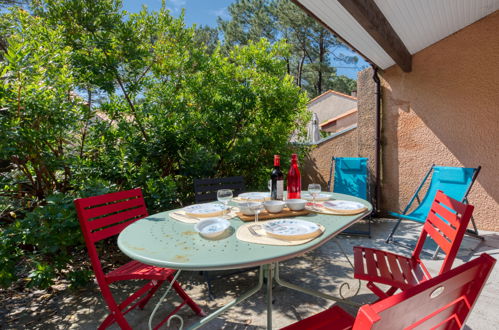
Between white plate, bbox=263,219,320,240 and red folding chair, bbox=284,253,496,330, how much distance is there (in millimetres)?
592

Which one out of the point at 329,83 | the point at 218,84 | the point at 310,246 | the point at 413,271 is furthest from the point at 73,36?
the point at 329,83

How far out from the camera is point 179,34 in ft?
13.3

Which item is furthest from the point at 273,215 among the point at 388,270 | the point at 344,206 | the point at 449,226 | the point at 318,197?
the point at 449,226

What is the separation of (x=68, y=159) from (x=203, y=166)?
135cm

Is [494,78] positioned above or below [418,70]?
below

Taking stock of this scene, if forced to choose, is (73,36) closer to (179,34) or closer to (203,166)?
(179,34)

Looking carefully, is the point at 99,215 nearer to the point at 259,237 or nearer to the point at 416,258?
the point at 259,237

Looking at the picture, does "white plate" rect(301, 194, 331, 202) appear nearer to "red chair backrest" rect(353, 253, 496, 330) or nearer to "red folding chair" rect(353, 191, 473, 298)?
"red folding chair" rect(353, 191, 473, 298)

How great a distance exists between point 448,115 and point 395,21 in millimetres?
1717

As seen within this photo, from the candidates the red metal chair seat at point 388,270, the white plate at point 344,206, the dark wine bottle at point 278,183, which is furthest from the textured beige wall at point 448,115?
the dark wine bottle at point 278,183

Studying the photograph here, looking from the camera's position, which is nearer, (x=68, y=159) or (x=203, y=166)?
(x=68, y=159)

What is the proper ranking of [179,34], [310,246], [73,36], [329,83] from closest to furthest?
[310,246], [73,36], [179,34], [329,83]

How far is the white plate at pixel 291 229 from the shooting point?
4.15 ft

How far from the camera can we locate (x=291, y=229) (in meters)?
1.39
